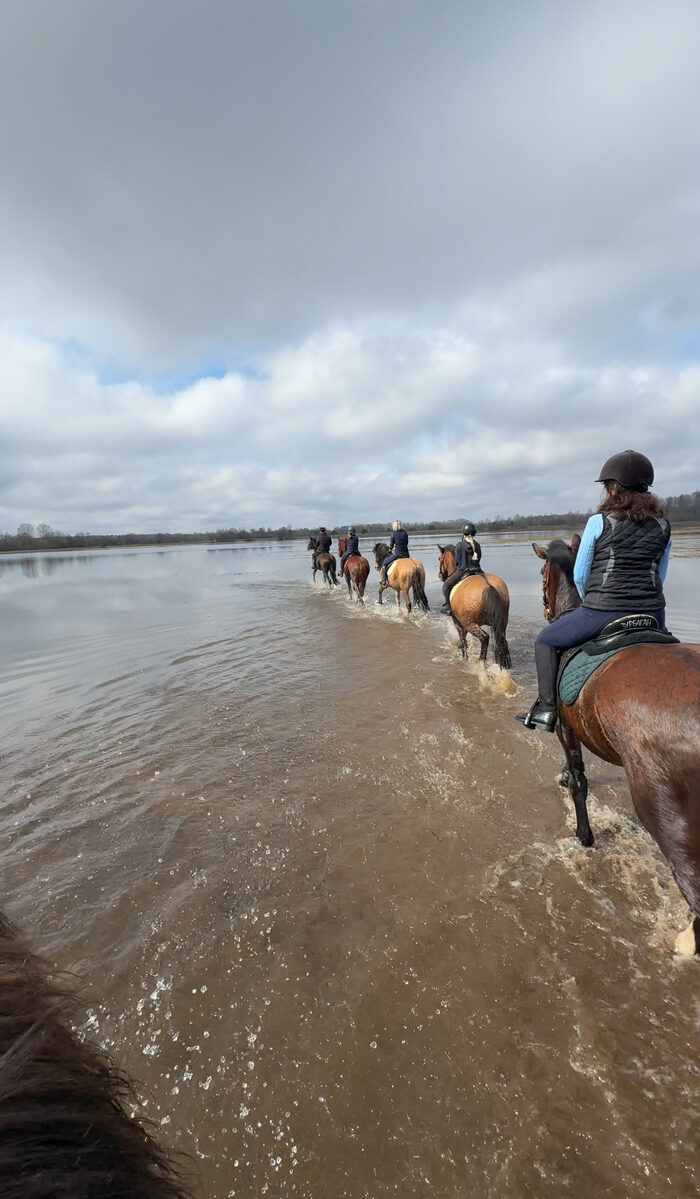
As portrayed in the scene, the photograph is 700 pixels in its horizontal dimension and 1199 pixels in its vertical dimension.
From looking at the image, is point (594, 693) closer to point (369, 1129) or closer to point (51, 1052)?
point (369, 1129)

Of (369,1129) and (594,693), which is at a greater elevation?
(594,693)

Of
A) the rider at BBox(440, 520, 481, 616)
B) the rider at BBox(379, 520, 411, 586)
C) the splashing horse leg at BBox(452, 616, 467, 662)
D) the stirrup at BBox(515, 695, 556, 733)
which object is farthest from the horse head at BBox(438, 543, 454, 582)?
the stirrup at BBox(515, 695, 556, 733)

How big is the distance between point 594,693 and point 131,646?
11598mm

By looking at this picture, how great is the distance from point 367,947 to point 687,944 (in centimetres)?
203

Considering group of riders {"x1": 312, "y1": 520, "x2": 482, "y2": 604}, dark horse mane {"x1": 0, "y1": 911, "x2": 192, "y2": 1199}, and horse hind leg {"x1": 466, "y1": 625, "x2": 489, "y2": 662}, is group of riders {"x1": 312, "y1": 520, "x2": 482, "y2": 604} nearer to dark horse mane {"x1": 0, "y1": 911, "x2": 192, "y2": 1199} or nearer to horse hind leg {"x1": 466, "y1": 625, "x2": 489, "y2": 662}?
horse hind leg {"x1": 466, "y1": 625, "x2": 489, "y2": 662}

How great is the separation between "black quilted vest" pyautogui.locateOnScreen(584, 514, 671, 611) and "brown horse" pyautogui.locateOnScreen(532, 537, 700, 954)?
45cm

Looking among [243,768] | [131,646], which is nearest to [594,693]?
[243,768]

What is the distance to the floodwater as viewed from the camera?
1.96 metres

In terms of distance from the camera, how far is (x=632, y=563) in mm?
3453

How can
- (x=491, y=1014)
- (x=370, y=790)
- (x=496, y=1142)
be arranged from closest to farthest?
(x=496, y=1142), (x=491, y=1014), (x=370, y=790)

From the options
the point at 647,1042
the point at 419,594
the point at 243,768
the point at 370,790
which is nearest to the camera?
the point at 647,1042

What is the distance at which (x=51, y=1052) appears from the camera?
3.07ft

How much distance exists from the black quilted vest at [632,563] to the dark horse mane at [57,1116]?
3796mm

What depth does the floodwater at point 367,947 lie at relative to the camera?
196 cm
